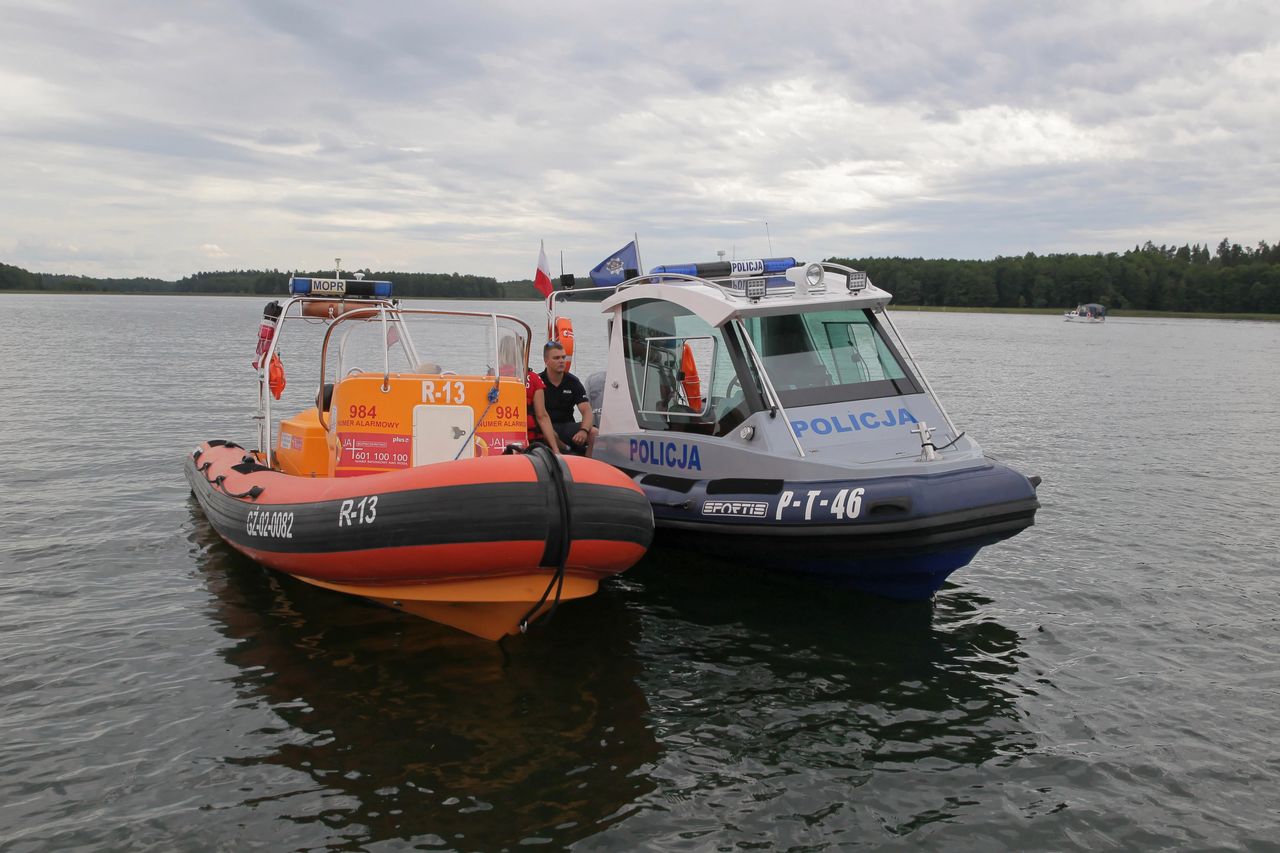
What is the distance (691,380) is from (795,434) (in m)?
1.62

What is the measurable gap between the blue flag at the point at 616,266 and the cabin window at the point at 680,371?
141cm

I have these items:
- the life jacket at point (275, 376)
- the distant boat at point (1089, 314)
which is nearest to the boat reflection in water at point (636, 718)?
the life jacket at point (275, 376)

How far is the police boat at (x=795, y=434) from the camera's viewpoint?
6.89m

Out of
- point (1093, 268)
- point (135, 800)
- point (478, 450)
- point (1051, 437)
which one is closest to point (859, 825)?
point (135, 800)

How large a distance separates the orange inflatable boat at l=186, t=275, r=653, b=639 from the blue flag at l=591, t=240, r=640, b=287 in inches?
97.7

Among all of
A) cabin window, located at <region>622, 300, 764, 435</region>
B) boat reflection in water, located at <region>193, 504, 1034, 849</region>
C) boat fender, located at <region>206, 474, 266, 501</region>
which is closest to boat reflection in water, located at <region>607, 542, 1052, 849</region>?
boat reflection in water, located at <region>193, 504, 1034, 849</region>

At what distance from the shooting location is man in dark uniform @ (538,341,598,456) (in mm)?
9484

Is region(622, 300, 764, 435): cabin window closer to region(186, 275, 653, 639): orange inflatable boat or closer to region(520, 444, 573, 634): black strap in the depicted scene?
region(186, 275, 653, 639): orange inflatable boat

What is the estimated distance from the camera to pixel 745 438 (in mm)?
8062

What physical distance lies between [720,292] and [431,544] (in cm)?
381

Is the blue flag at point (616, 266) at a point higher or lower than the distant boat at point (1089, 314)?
lower

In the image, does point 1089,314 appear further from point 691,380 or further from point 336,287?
point 336,287

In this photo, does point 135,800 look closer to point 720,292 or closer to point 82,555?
point 82,555

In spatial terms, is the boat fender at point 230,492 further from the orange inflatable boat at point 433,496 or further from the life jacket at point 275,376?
the life jacket at point 275,376
